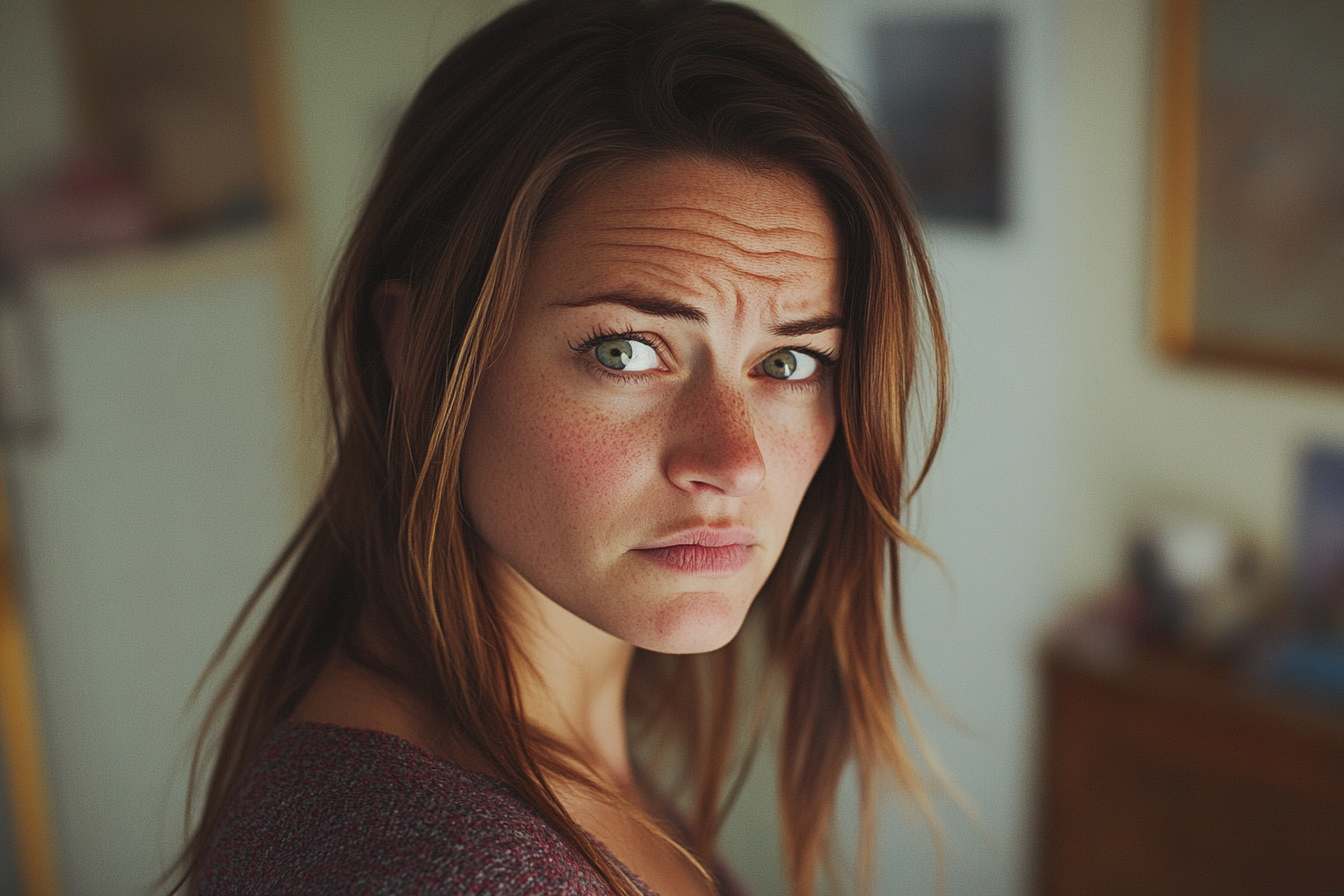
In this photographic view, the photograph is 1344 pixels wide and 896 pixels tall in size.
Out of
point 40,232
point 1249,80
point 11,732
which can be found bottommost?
point 11,732

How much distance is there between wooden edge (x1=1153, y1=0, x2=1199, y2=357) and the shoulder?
211 cm

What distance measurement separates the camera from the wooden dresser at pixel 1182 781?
2.15 meters

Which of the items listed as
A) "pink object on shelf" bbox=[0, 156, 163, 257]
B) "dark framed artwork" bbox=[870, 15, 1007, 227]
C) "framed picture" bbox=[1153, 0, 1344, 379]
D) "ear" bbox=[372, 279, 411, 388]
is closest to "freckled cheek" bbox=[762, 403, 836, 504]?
"ear" bbox=[372, 279, 411, 388]

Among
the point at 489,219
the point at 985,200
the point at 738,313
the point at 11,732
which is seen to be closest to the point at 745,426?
the point at 738,313

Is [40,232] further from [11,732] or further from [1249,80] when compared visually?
[1249,80]

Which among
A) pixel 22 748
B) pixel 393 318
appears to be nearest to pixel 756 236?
pixel 393 318

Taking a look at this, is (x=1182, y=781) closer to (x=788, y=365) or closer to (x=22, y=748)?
(x=788, y=365)

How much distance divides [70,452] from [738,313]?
1.44 m

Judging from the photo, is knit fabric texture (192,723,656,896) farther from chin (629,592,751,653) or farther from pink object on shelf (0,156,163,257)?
pink object on shelf (0,156,163,257)

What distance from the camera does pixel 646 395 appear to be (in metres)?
0.77

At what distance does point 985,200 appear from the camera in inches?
97.3

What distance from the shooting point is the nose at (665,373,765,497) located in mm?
746

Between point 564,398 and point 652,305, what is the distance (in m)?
0.08

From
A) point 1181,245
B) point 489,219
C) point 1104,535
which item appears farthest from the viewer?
point 1104,535
